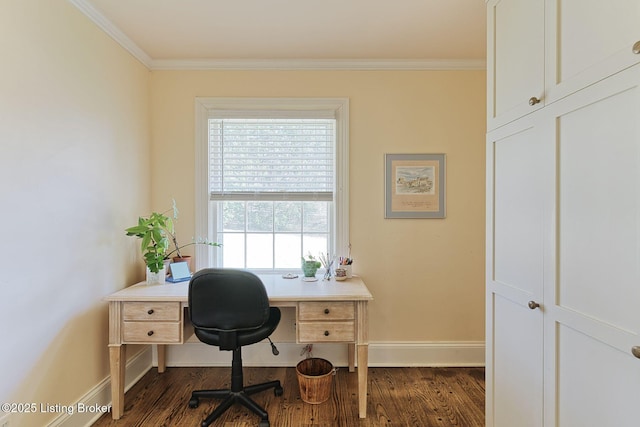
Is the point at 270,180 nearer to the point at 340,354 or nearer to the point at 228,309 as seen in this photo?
the point at 228,309

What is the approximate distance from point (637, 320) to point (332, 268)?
1.81 m

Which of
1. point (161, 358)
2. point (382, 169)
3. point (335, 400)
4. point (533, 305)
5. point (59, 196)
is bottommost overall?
point (335, 400)

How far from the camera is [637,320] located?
856 mm

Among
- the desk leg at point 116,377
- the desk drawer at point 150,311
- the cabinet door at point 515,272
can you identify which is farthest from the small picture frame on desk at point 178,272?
the cabinet door at point 515,272

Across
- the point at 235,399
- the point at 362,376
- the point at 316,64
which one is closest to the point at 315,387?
the point at 362,376

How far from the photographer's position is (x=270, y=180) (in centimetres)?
250

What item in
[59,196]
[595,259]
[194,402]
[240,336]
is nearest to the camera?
[595,259]

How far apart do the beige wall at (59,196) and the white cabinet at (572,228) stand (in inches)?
88.8

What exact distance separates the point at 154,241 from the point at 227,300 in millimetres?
791

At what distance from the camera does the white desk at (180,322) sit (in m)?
1.84

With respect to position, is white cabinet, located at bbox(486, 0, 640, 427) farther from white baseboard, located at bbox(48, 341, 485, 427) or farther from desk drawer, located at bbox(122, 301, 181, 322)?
desk drawer, located at bbox(122, 301, 181, 322)

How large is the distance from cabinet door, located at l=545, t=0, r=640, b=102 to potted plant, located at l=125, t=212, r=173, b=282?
2264 mm

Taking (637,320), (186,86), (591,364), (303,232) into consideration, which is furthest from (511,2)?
(186,86)

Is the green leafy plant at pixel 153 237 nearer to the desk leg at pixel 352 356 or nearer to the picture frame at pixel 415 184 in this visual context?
the desk leg at pixel 352 356
